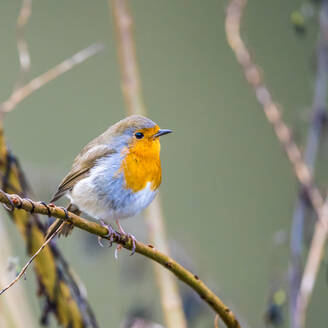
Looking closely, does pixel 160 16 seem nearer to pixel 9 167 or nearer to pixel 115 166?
pixel 115 166

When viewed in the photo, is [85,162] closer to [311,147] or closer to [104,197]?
[104,197]

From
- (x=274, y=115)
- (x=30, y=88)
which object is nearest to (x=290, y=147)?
(x=274, y=115)

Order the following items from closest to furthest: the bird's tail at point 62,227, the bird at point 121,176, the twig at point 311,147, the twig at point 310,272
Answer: the bird's tail at point 62,227, the twig at point 310,272, the bird at point 121,176, the twig at point 311,147

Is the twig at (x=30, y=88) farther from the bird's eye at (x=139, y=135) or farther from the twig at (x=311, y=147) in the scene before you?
the twig at (x=311, y=147)

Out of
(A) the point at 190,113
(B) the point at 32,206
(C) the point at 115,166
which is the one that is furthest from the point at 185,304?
(A) the point at 190,113

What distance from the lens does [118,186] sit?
1.91m

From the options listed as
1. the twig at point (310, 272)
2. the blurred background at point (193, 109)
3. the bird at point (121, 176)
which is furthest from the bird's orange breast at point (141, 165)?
the blurred background at point (193, 109)

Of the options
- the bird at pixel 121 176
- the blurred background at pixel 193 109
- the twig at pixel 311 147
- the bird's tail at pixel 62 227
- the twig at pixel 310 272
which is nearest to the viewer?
the bird's tail at pixel 62 227

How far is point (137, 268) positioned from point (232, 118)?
2532mm

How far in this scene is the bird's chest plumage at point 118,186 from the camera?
1.90 m

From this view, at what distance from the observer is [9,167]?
1561mm

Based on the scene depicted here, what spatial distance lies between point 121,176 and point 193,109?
2.75 m

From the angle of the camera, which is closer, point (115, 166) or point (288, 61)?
point (115, 166)

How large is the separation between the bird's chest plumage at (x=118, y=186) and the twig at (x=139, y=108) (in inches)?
4.6
